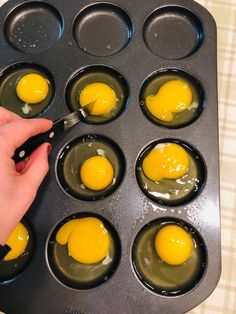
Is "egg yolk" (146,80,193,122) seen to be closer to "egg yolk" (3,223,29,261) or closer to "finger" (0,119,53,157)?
"finger" (0,119,53,157)

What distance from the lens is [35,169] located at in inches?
56.2

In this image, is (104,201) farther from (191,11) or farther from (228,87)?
(191,11)

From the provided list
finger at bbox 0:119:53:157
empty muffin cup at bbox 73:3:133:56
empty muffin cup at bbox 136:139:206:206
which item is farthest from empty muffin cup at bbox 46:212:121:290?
empty muffin cup at bbox 73:3:133:56

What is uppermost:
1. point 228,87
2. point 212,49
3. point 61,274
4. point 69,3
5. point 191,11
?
point 69,3

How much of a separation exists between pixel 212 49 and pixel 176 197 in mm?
677

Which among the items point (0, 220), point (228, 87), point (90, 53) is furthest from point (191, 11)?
point (0, 220)

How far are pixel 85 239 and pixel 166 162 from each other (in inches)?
17.5

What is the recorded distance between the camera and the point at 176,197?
5.54ft

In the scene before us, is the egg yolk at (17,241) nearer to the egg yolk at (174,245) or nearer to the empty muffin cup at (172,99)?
the egg yolk at (174,245)

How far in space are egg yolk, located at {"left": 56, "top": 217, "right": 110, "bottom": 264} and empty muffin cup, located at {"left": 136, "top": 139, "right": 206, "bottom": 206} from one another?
245 mm

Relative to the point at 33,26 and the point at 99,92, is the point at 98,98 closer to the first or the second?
the point at 99,92

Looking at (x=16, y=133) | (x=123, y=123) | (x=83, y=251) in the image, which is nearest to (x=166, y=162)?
(x=123, y=123)

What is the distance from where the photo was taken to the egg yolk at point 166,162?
1666 millimetres

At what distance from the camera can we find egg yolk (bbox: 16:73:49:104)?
1.77m
